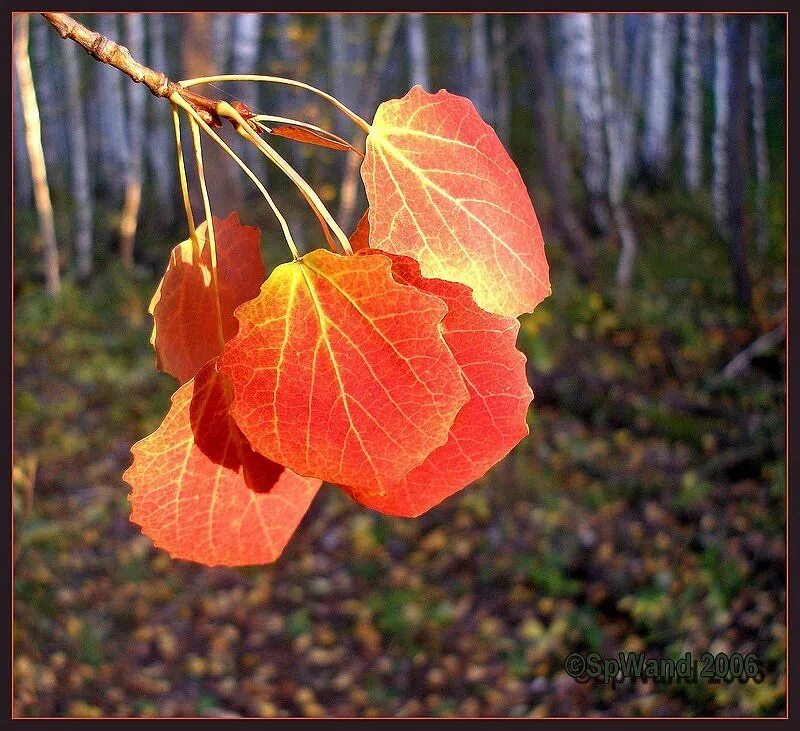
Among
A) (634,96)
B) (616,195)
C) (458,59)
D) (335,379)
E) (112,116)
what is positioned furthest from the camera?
(458,59)

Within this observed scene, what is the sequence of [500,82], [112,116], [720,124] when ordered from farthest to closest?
[500,82]
[112,116]
[720,124]

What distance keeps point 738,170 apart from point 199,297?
4.53m

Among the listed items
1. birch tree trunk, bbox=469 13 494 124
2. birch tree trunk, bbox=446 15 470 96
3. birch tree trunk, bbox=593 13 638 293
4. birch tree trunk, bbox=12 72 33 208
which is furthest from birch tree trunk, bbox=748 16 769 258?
birch tree trunk, bbox=12 72 33 208

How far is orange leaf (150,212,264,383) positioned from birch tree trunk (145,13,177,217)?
6747 mm

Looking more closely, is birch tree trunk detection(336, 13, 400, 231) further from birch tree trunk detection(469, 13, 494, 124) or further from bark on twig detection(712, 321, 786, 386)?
birch tree trunk detection(469, 13, 494, 124)

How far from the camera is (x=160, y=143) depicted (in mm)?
7965

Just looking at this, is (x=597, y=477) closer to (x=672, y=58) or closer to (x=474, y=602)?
(x=474, y=602)

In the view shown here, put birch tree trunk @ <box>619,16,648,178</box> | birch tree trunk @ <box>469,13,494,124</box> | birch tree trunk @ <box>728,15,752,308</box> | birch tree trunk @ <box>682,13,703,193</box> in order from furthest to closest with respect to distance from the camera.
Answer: birch tree trunk @ <box>469,13,494,124</box> → birch tree trunk @ <box>619,16,648,178</box> → birch tree trunk @ <box>682,13,703,193</box> → birch tree trunk @ <box>728,15,752,308</box>

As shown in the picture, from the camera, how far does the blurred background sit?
2.96 meters

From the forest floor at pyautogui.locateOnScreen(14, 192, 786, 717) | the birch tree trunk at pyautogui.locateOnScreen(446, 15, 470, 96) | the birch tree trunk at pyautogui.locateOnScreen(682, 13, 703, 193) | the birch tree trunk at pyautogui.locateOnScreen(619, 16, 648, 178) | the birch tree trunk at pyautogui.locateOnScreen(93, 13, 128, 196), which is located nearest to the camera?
the forest floor at pyautogui.locateOnScreen(14, 192, 786, 717)

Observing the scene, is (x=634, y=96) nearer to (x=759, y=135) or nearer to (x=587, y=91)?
(x=759, y=135)

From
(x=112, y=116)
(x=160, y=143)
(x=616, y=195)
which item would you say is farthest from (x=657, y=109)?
(x=112, y=116)

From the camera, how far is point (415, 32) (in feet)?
22.2

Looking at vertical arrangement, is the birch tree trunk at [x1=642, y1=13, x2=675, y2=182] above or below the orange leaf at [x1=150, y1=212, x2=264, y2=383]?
below
